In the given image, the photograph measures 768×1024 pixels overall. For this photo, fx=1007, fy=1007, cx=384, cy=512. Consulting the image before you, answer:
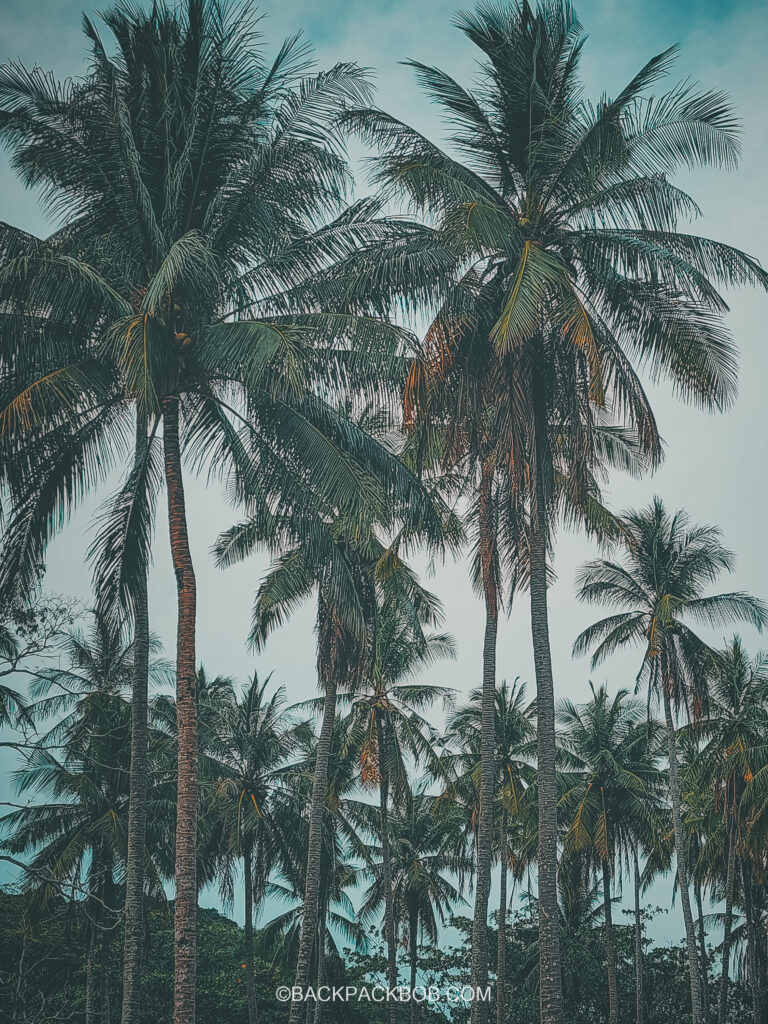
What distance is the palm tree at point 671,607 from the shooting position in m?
28.5

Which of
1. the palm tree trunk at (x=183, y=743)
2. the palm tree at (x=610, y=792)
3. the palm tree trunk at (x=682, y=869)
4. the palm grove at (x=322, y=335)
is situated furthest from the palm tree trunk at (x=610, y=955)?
the palm tree trunk at (x=183, y=743)

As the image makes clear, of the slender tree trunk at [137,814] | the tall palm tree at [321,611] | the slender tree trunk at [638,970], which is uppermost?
the tall palm tree at [321,611]

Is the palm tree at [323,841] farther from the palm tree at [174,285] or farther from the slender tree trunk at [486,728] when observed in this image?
the palm tree at [174,285]

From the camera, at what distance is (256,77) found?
13375mm

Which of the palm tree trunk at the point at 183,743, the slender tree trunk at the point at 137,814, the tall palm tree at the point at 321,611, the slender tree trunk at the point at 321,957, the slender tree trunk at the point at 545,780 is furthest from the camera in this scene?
the slender tree trunk at the point at 321,957

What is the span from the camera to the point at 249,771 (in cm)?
2984

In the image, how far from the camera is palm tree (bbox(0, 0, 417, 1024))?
12.4 meters

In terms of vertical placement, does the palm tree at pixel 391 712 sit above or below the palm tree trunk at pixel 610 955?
above

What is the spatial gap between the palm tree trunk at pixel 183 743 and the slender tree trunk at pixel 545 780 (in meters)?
4.85

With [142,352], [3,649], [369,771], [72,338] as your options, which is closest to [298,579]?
[369,771]

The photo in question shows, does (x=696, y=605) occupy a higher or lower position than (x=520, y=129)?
lower

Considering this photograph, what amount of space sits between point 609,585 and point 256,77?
66.2ft

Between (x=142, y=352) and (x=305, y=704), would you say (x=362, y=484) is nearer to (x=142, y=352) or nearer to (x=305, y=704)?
(x=142, y=352)

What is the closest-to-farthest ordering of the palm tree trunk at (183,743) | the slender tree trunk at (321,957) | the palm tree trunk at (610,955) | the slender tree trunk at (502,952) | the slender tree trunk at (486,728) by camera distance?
1. the palm tree trunk at (183,743)
2. the slender tree trunk at (486,728)
3. the slender tree trunk at (502,952)
4. the slender tree trunk at (321,957)
5. the palm tree trunk at (610,955)
